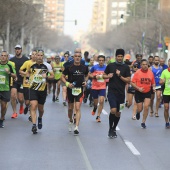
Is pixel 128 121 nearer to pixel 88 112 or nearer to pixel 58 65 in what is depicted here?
pixel 88 112

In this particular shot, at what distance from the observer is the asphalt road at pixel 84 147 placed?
33.1 ft

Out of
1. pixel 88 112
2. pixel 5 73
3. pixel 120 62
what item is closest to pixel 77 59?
pixel 120 62

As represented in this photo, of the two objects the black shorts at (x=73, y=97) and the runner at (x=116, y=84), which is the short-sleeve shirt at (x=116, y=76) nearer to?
the runner at (x=116, y=84)

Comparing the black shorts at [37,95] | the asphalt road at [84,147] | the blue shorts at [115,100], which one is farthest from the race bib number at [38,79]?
the blue shorts at [115,100]

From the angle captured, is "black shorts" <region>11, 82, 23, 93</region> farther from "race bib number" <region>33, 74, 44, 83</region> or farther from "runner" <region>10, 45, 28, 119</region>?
"race bib number" <region>33, 74, 44, 83</region>

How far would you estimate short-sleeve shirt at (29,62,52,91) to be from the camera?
1355 centimetres

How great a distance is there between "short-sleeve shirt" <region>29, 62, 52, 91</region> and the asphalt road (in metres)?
1.01

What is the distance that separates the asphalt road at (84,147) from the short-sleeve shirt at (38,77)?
1012 millimetres

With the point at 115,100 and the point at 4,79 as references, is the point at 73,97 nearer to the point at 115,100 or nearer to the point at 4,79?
the point at 115,100

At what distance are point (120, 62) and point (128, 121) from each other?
4.54 m

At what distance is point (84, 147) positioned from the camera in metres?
12.0

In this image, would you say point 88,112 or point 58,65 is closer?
point 88,112

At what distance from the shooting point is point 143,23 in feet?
301

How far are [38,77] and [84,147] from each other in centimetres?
223
